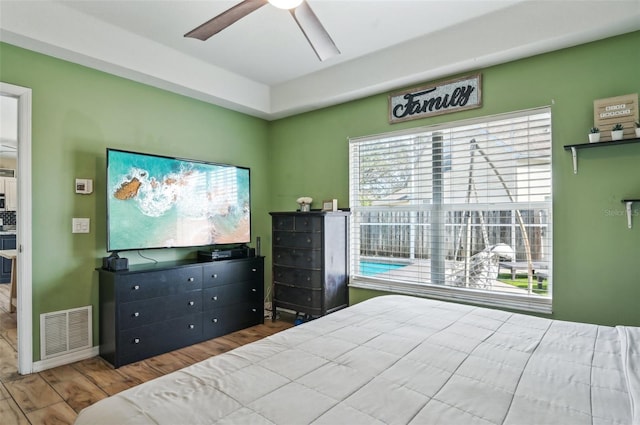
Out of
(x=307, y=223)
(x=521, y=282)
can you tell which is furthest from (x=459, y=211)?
(x=307, y=223)

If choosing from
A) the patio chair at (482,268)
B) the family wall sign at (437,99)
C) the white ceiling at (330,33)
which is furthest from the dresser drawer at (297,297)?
the white ceiling at (330,33)

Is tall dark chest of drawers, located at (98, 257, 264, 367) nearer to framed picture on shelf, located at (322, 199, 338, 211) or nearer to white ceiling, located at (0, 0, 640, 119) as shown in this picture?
framed picture on shelf, located at (322, 199, 338, 211)

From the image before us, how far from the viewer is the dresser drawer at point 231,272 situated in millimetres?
3475

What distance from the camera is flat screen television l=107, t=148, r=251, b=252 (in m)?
3.01

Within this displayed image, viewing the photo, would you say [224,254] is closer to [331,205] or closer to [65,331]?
[331,205]

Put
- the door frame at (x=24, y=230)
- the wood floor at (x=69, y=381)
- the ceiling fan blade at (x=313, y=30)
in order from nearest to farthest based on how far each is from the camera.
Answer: the ceiling fan blade at (x=313, y=30) < the wood floor at (x=69, y=381) < the door frame at (x=24, y=230)

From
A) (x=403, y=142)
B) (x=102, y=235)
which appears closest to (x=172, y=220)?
(x=102, y=235)

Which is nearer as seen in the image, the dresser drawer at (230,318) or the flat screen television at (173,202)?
the flat screen television at (173,202)

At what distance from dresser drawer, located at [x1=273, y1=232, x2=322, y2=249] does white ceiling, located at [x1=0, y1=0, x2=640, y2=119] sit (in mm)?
1552

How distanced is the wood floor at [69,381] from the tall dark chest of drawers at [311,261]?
70cm

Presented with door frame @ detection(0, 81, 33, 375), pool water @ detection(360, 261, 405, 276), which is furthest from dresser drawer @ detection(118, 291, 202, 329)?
pool water @ detection(360, 261, 405, 276)

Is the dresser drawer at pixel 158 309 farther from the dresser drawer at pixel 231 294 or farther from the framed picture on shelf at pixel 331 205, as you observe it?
the framed picture on shelf at pixel 331 205

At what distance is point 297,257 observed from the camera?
371cm

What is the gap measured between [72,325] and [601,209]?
433 centimetres
